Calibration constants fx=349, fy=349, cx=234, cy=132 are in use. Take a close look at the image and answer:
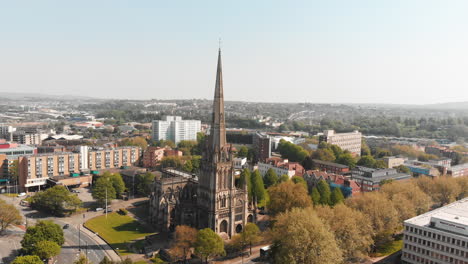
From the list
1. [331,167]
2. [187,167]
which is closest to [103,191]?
[187,167]

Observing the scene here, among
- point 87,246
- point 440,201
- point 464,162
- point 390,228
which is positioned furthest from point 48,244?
point 464,162

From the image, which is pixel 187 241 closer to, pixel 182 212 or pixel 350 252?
pixel 182 212

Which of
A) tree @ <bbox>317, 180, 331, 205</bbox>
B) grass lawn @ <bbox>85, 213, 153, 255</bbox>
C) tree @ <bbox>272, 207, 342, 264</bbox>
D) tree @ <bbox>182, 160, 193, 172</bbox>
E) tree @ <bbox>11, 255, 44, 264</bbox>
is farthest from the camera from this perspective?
tree @ <bbox>182, 160, 193, 172</bbox>

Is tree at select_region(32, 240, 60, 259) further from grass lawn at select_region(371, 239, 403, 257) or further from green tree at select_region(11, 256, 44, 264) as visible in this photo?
grass lawn at select_region(371, 239, 403, 257)

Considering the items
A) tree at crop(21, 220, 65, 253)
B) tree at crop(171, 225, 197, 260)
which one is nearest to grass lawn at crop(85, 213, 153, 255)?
tree at crop(21, 220, 65, 253)

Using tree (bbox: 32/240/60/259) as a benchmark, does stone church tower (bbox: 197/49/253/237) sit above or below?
above

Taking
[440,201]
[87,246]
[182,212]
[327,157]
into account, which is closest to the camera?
[87,246]

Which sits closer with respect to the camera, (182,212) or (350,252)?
(350,252)
